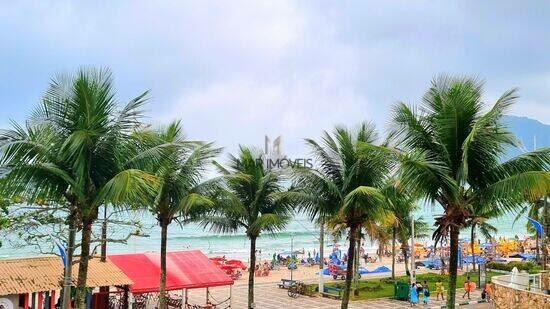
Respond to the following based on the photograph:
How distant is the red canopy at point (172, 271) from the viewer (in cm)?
1921

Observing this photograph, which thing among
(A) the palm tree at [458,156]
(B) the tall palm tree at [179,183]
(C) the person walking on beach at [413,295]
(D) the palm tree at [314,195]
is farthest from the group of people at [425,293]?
(A) the palm tree at [458,156]

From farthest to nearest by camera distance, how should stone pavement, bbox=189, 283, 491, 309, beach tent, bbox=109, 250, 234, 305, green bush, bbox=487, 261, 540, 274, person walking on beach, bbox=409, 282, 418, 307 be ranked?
green bush, bbox=487, 261, 540, 274
person walking on beach, bbox=409, 282, 418, 307
stone pavement, bbox=189, 283, 491, 309
beach tent, bbox=109, 250, 234, 305

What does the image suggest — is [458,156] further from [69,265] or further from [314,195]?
[69,265]

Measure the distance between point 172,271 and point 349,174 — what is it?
9159 mm

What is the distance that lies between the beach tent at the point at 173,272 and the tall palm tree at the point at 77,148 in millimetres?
8833

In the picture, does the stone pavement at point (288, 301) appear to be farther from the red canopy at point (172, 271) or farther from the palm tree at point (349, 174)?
the palm tree at point (349, 174)

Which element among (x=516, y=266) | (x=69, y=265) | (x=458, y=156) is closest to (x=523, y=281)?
(x=458, y=156)

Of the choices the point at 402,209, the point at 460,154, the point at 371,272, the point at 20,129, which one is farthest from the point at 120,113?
the point at 371,272

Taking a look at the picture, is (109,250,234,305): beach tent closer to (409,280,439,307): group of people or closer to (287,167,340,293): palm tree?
(287,167,340,293): palm tree

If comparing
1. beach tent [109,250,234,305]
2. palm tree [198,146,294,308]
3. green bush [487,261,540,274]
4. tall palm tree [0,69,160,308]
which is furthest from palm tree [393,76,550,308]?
green bush [487,261,540,274]

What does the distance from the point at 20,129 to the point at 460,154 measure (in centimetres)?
841

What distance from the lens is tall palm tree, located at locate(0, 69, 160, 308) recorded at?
9.88 m

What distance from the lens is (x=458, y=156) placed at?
429 inches

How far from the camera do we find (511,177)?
10.2 metres
